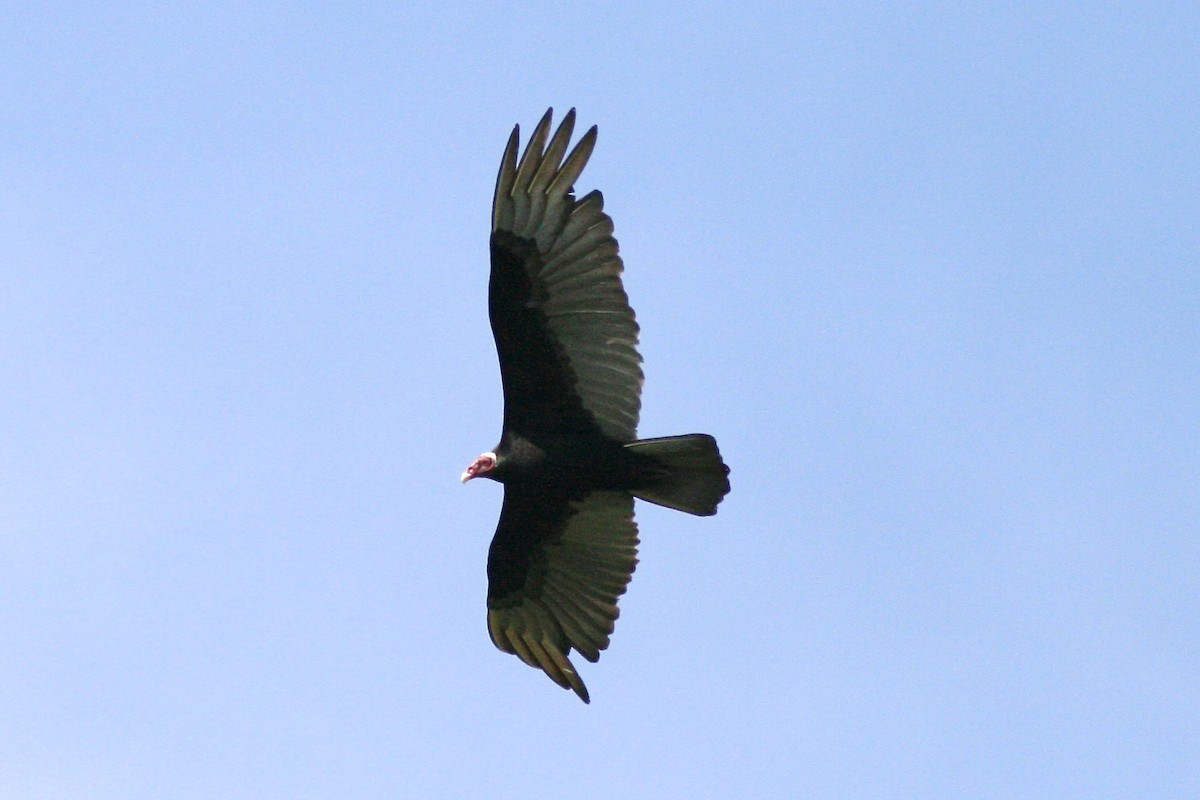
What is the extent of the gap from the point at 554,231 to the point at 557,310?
486 millimetres

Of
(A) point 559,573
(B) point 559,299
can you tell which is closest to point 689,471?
(B) point 559,299

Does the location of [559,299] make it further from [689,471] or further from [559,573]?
[559,573]

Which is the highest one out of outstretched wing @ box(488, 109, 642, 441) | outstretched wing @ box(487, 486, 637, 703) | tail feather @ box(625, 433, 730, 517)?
outstretched wing @ box(488, 109, 642, 441)

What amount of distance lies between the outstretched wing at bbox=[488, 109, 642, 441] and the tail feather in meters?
0.26

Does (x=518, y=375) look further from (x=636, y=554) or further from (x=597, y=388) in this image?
(x=636, y=554)

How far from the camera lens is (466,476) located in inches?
441

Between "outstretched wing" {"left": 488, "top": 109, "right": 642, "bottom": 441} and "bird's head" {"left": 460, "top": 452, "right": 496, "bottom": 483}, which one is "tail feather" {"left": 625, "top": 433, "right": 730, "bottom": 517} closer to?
"outstretched wing" {"left": 488, "top": 109, "right": 642, "bottom": 441}

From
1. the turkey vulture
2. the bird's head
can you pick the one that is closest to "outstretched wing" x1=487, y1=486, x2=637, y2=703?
the turkey vulture

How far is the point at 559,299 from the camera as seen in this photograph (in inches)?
425

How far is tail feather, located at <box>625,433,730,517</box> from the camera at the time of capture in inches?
423

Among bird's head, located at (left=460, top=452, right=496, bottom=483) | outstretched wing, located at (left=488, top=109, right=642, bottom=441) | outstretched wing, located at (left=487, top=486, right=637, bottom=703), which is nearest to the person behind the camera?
outstretched wing, located at (left=488, top=109, right=642, bottom=441)

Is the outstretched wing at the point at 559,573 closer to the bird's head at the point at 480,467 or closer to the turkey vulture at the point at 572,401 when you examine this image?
the turkey vulture at the point at 572,401

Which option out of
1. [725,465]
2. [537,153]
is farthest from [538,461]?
[537,153]

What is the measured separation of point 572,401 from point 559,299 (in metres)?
0.65
